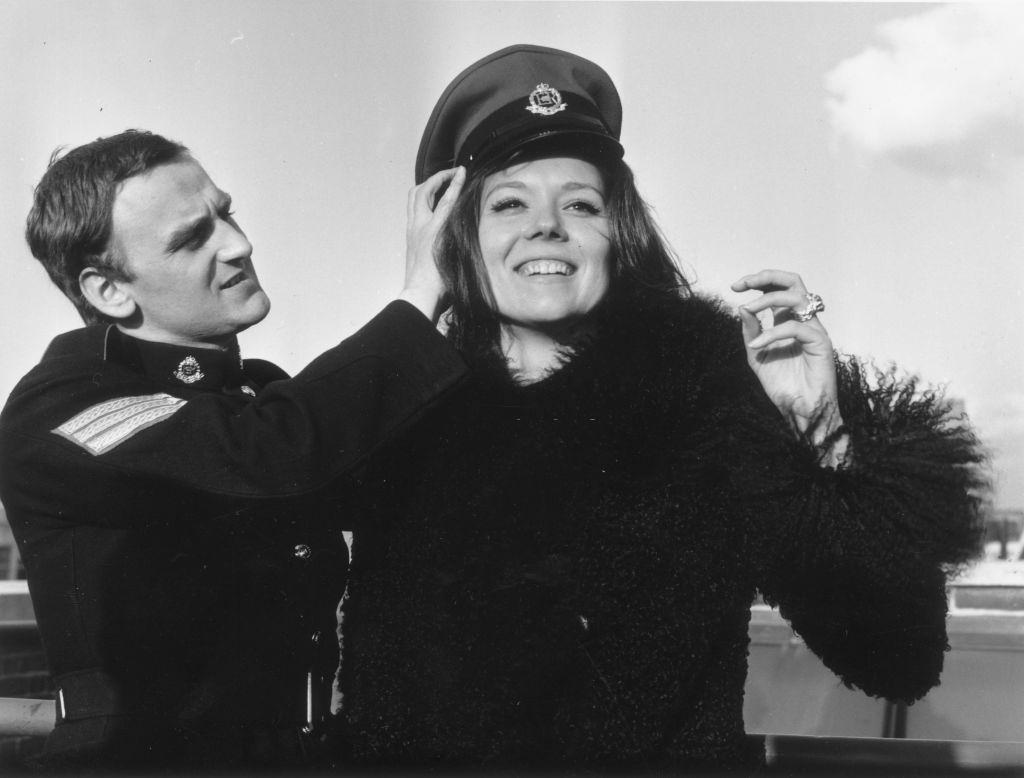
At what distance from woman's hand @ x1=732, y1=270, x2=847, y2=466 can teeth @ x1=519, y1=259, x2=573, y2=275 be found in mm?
429

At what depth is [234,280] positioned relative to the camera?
2412 millimetres

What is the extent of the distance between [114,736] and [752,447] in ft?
4.28

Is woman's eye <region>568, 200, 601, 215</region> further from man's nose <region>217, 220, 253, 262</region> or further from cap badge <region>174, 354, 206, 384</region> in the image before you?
cap badge <region>174, 354, 206, 384</region>

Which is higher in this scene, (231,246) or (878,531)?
(231,246)

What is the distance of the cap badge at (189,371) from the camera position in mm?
2334

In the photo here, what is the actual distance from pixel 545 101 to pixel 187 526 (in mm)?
1173

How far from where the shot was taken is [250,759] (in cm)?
207

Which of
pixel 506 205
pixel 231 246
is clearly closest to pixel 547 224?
pixel 506 205

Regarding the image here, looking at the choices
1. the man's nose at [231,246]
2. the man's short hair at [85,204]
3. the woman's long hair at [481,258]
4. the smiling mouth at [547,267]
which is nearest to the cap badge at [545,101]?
the woman's long hair at [481,258]

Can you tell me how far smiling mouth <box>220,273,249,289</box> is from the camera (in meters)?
2.39

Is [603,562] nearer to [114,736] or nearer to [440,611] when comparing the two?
[440,611]

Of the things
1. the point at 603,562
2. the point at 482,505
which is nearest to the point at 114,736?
the point at 482,505

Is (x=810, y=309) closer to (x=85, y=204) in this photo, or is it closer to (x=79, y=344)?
(x=79, y=344)

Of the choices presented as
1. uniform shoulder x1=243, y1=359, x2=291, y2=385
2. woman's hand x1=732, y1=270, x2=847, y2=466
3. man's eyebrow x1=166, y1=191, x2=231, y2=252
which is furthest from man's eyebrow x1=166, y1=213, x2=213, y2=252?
woman's hand x1=732, y1=270, x2=847, y2=466
